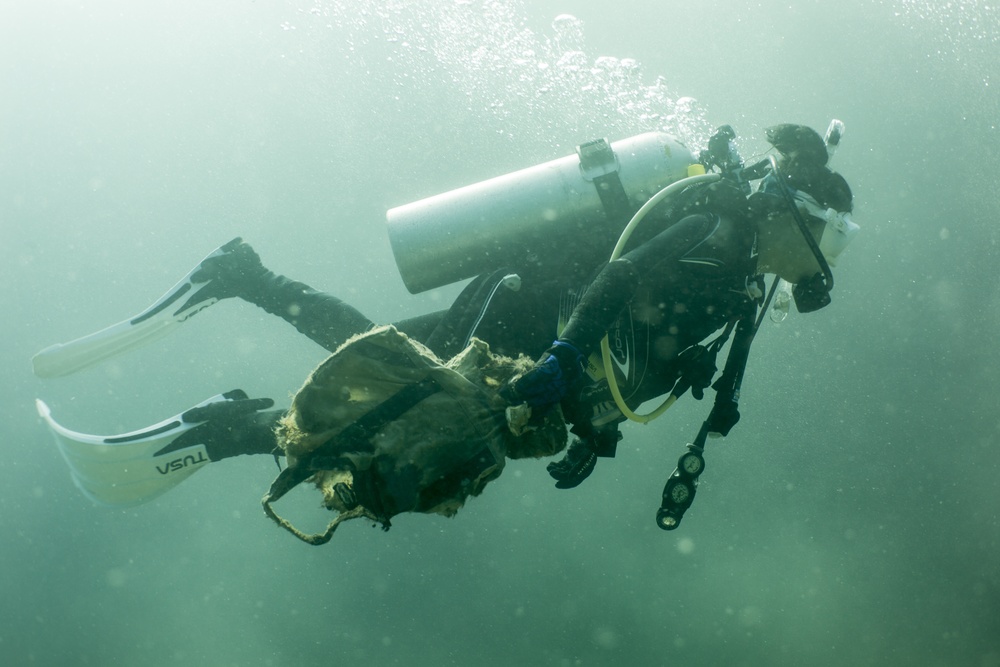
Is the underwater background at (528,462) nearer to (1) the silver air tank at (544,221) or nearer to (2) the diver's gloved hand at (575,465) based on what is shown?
(1) the silver air tank at (544,221)

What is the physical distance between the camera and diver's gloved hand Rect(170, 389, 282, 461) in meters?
2.31

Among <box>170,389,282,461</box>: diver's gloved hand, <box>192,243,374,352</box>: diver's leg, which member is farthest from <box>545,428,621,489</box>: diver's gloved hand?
<box>170,389,282,461</box>: diver's gloved hand

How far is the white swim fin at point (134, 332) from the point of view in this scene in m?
2.90

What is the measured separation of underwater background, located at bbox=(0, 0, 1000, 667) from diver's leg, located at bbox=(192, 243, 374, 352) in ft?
41.0

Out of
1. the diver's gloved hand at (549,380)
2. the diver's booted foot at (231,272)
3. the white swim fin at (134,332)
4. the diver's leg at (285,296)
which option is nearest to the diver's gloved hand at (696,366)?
the diver's gloved hand at (549,380)

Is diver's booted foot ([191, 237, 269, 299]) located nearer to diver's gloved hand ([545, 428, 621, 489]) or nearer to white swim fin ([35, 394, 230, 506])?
white swim fin ([35, 394, 230, 506])

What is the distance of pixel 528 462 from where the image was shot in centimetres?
2700

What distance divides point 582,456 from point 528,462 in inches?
998

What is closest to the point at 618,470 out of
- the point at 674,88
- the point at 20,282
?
the point at 674,88

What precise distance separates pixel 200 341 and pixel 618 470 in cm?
2644

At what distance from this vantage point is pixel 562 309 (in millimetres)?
2322

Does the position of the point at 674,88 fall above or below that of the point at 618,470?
above

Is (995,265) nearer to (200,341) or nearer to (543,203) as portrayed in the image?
(543,203)

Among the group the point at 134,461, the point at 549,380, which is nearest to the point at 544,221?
the point at 549,380
